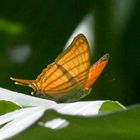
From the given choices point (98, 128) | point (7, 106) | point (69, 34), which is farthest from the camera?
point (69, 34)

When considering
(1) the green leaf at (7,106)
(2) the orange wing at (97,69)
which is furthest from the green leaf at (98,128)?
(2) the orange wing at (97,69)

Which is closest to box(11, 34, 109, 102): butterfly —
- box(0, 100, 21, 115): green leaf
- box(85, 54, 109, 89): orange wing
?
box(85, 54, 109, 89): orange wing

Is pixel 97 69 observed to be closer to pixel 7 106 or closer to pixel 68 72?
pixel 68 72

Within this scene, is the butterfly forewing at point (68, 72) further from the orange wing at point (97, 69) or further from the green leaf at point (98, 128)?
the green leaf at point (98, 128)

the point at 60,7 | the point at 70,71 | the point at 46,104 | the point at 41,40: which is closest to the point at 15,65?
the point at 41,40

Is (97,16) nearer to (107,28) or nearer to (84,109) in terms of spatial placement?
(107,28)

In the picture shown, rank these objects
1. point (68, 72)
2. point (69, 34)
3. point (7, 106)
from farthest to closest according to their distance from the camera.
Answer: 1. point (69, 34)
2. point (68, 72)
3. point (7, 106)

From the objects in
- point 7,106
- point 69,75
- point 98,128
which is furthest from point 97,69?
point 98,128
